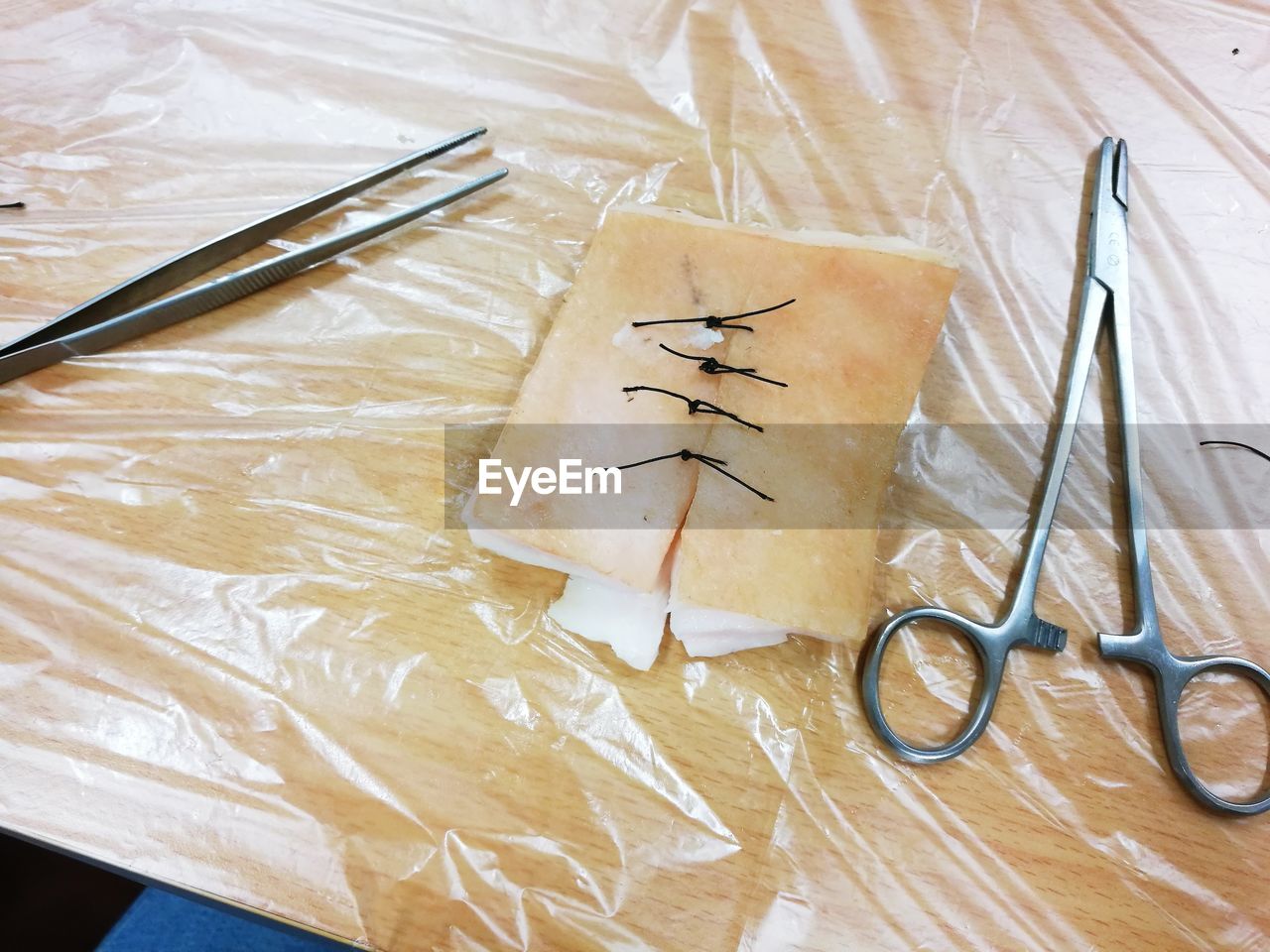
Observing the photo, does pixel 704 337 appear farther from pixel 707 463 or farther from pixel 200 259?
pixel 200 259

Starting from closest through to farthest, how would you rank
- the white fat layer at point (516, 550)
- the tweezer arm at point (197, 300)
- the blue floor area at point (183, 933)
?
the white fat layer at point (516, 550), the tweezer arm at point (197, 300), the blue floor area at point (183, 933)

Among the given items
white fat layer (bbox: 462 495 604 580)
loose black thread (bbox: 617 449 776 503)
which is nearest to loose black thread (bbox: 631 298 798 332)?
loose black thread (bbox: 617 449 776 503)

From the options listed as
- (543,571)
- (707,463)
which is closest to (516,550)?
(543,571)

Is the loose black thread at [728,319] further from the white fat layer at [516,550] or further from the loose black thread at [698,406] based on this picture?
the white fat layer at [516,550]

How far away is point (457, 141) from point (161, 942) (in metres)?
1.40

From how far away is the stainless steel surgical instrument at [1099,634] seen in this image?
91 cm

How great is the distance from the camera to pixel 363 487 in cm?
104

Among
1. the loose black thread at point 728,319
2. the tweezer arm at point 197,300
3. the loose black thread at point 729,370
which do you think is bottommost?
the tweezer arm at point 197,300

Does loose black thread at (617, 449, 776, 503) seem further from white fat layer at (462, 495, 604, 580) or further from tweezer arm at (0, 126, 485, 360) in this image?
tweezer arm at (0, 126, 485, 360)

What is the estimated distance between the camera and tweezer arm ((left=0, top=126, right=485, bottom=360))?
41.1 inches

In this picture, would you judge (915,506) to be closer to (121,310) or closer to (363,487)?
(363,487)

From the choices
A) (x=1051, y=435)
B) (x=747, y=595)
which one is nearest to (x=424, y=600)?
(x=747, y=595)

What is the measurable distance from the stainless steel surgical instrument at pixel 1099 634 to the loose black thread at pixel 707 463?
23cm

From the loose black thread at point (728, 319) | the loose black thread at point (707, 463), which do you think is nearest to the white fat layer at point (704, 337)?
the loose black thread at point (728, 319)
